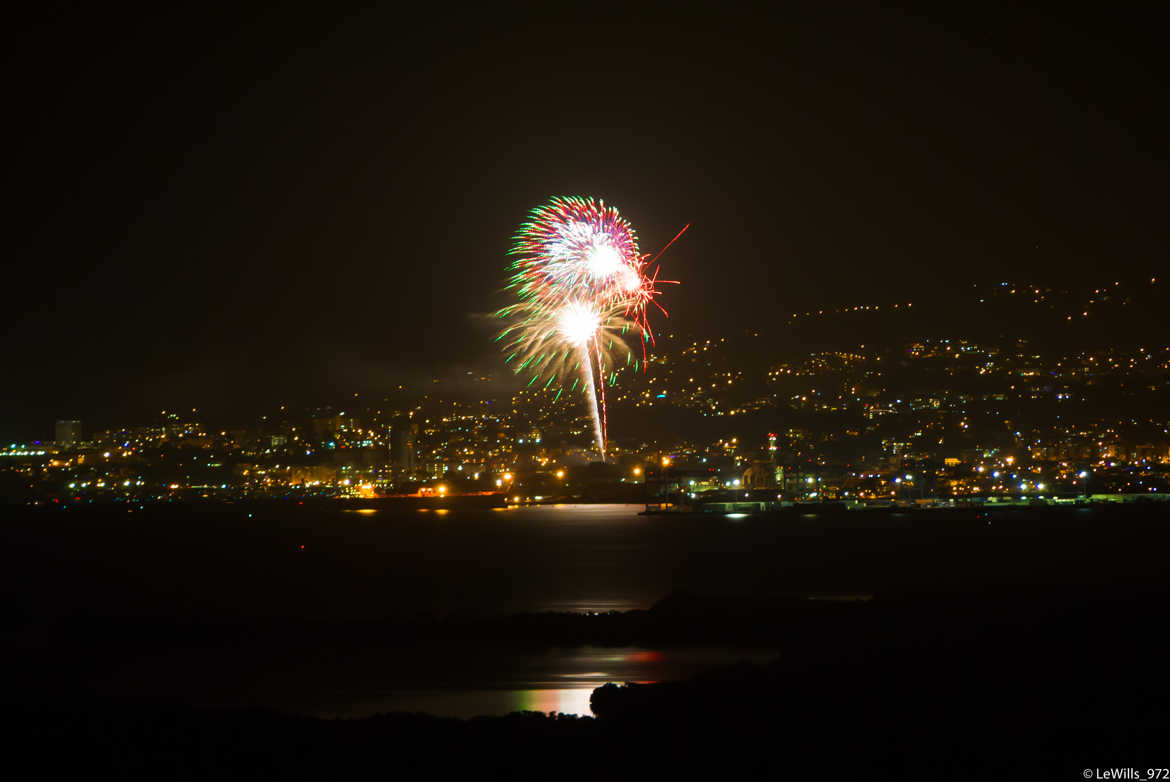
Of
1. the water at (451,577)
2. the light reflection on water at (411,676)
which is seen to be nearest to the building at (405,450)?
the water at (451,577)

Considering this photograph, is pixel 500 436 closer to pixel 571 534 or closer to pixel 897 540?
pixel 571 534

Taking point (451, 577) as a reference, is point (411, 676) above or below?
below

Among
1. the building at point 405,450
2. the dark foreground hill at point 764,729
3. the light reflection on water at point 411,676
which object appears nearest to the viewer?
the dark foreground hill at point 764,729

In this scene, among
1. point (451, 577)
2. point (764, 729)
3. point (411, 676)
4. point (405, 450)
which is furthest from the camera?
point (405, 450)

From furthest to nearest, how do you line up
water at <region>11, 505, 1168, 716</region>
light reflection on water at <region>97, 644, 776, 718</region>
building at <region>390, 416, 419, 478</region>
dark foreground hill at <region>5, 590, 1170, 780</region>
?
building at <region>390, 416, 419, 478</region>, water at <region>11, 505, 1168, 716</region>, light reflection on water at <region>97, 644, 776, 718</region>, dark foreground hill at <region>5, 590, 1170, 780</region>

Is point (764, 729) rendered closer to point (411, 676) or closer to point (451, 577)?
point (411, 676)

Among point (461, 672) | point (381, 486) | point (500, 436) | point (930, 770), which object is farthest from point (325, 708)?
point (500, 436)

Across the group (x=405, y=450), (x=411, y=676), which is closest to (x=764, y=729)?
(x=411, y=676)

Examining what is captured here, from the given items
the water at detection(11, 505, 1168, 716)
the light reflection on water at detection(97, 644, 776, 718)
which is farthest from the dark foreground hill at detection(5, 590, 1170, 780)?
the water at detection(11, 505, 1168, 716)

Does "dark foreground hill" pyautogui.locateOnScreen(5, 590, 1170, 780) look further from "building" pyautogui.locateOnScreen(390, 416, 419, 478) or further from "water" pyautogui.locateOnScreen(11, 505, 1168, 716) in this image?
"building" pyautogui.locateOnScreen(390, 416, 419, 478)

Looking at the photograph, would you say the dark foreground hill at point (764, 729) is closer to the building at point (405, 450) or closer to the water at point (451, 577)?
the water at point (451, 577)

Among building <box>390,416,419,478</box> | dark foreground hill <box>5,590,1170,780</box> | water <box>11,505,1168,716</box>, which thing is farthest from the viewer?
building <box>390,416,419,478</box>
